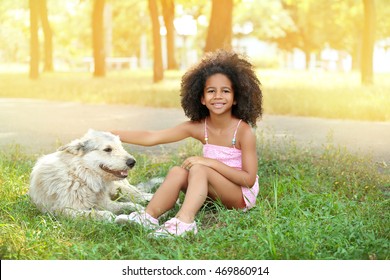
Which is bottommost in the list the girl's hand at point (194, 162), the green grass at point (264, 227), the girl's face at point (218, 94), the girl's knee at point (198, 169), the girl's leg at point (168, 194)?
the green grass at point (264, 227)

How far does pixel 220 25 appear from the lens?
7441 mm

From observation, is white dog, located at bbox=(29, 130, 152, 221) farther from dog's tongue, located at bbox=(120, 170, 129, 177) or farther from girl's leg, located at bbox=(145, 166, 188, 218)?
girl's leg, located at bbox=(145, 166, 188, 218)

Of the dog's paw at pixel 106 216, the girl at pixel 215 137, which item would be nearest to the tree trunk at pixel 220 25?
the girl at pixel 215 137

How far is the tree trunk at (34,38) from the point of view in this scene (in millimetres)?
6855

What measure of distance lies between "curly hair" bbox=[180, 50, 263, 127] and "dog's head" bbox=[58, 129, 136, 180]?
1.66 ft

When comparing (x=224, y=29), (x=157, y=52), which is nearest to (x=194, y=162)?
(x=224, y=29)

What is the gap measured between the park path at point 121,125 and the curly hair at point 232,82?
4.17ft

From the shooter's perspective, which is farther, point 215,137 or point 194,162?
point 215,137

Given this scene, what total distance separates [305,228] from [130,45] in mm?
14369

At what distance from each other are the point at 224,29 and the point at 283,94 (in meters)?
1.33

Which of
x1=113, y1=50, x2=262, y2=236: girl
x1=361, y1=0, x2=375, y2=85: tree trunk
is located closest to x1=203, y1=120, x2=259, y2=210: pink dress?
x1=113, y1=50, x2=262, y2=236: girl

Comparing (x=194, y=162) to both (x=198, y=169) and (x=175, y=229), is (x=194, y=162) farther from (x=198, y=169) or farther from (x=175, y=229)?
(x=175, y=229)

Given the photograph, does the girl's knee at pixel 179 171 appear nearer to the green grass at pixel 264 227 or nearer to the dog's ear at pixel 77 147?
the green grass at pixel 264 227

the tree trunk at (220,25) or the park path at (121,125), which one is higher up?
the tree trunk at (220,25)
